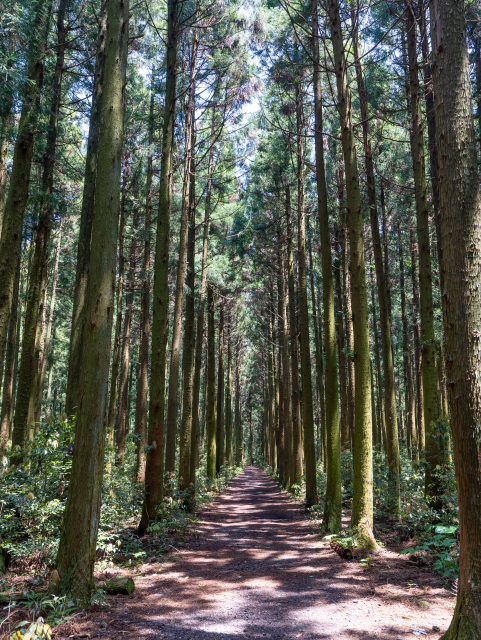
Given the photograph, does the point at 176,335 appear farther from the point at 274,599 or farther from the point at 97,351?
the point at 274,599

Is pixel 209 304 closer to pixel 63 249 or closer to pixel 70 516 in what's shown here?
pixel 63 249

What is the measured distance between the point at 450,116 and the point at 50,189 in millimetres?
8749

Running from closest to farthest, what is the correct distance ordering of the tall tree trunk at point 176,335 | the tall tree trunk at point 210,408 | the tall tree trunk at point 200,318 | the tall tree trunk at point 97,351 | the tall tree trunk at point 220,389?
the tall tree trunk at point 97,351, the tall tree trunk at point 176,335, the tall tree trunk at point 200,318, the tall tree trunk at point 210,408, the tall tree trunk at point 220,389

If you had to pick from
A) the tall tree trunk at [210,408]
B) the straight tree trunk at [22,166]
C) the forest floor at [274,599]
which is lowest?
the forest floor at [274,599]

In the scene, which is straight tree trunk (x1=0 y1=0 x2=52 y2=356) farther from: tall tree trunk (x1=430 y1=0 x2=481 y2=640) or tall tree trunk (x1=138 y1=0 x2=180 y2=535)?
tall tree trunk (x1=430 y1=0 x2=481 y2=640)

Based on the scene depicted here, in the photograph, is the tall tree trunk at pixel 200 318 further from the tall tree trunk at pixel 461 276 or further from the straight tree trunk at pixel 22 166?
Result: the tall tree trunk at pixel 461 276

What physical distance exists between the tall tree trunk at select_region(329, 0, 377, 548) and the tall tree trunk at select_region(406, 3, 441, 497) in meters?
1.46

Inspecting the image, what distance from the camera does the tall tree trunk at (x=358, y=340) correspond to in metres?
7.22

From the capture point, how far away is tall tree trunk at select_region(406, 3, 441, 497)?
322 inches

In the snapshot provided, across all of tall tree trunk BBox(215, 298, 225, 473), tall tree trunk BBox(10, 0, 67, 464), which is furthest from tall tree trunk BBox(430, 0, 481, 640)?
tall tree trunk BBox(215, 298, 225, 473)

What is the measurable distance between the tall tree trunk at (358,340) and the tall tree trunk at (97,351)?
14.4ft

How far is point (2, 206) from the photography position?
9.31m

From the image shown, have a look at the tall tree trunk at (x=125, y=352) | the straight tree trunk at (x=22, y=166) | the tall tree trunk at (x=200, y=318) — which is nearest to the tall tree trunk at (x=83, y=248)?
the straight tree trunk at (x=22, y=166)

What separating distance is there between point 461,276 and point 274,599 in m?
4.36
